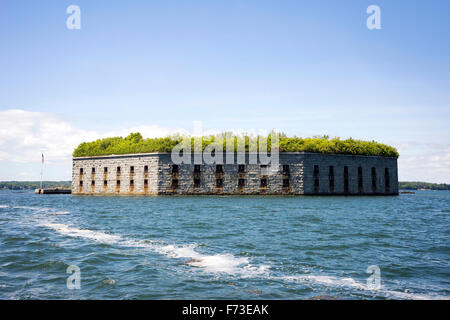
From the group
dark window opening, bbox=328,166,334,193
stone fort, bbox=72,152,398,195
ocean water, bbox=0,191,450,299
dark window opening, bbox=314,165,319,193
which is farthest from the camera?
dark window opening, bbox=328,166,334,193

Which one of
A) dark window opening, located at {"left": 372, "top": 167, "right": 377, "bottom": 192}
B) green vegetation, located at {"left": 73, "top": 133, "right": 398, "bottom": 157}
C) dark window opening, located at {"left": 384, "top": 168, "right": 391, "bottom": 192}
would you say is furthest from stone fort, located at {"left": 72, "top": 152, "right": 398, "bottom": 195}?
dark window opening, located at {"left": 384, "top": 168, "right": 391, "bottom": 192}

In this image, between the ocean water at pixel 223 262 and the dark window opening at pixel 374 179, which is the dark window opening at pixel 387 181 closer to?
the dark window opening at pixel 374 179

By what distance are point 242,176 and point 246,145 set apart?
15.9 feet

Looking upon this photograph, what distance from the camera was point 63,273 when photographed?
899cm

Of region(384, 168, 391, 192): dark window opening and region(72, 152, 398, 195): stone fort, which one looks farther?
region(384, 168, 391, 192): dark window opening

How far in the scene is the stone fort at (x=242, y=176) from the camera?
174ft

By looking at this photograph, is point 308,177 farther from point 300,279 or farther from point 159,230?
point 300,279

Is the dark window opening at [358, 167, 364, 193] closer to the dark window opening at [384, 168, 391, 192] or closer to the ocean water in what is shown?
the dark window opening at [384, 168, 391, 192]

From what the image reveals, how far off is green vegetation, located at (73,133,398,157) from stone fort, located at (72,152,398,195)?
0.99m

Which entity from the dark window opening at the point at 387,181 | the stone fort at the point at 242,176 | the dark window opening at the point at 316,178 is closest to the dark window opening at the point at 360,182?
the stone fort at the point at 242,176

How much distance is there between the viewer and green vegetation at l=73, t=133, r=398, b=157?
178 feet

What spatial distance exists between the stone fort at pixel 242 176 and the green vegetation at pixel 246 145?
3.25 feet

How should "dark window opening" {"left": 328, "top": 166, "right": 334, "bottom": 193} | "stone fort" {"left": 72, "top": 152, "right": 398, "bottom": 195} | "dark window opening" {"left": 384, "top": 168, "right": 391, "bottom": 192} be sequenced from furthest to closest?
"dark window opening" {"left": 384, "top": 168, "right": 391, "bottom": 192} → "dark window opening" {"left": 328, "top": 166, "right": 334, "bottom": 193} → "stone fort" {"left": 72, "top": 152, "right": 398, "bottom": 195}

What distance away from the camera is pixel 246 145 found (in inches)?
2142
